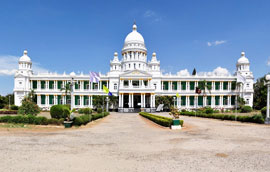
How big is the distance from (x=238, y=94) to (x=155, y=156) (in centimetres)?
5829

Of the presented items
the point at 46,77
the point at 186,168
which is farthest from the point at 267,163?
the point at 46,77

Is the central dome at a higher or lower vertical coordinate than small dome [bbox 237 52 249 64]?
higher

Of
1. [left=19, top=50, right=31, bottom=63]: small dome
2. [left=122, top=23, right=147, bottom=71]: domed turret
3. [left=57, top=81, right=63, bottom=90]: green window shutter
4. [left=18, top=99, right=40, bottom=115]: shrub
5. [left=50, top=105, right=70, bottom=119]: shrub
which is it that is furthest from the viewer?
[left=122, top=23, right=147, bottom=71]: domed turret

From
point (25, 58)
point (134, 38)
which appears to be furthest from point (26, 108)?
point (134, 38)

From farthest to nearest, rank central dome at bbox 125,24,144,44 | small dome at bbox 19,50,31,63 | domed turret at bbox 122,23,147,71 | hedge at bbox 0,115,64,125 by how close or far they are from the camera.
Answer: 1. central dome at bbox 125,24,144,44
2. domed turret at bbox 122,23,147,71
3. small dome at bbox 19,50,31,63
4. hedge at bbox 0,115,64,125

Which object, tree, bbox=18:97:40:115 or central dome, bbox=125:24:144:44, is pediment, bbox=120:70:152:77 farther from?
tree, bbox=18:97:40:115

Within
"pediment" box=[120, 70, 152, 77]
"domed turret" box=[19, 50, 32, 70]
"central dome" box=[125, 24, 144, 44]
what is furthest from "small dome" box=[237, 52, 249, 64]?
"domed turret" box=[19, 50, 32, 70]

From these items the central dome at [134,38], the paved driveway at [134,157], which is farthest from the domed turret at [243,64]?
the paved driveway at [134,157]

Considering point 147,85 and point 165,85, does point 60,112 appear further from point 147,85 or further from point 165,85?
point 165,85

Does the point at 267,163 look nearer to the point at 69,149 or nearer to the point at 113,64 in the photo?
the point at 69,149

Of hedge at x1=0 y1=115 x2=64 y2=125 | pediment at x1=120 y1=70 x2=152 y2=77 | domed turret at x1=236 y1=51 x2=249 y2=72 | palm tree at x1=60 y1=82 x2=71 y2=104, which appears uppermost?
domed turret at x1=236 y1=51 x2=249 y2=72

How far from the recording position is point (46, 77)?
57531 mm

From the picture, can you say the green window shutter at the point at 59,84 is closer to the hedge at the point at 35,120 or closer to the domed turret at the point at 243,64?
the hedge at the point at 35,120

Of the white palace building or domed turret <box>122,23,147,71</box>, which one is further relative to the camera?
domed turret <box>122,23,147,71</box>
